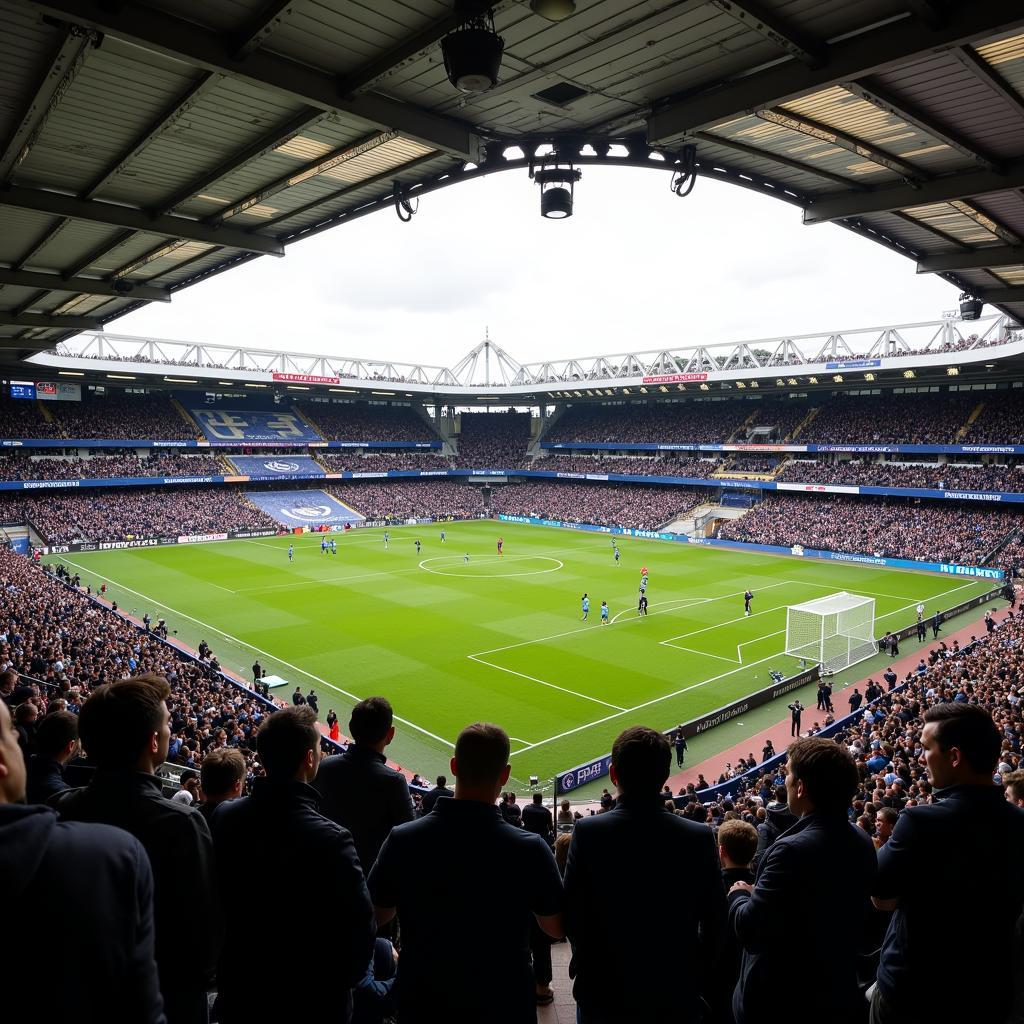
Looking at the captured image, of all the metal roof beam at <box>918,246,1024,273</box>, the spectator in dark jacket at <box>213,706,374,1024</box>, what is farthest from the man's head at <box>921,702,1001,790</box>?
the metal roof beam at <box>918,246,1024,273</box>

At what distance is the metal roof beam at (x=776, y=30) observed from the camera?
713 centimetres

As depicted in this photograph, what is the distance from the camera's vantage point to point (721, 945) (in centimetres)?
338

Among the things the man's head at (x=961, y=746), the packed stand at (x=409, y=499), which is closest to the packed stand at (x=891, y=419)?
the packed stand at (x=409, y=499)

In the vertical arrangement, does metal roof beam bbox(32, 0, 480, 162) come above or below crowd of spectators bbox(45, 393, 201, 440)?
above

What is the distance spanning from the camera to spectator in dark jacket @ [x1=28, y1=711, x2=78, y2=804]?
4613 millimetres

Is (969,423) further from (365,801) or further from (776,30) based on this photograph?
(365,801)

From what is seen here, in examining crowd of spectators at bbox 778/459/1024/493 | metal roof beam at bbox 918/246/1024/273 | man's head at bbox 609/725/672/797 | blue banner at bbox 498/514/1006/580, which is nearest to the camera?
man's head at bbox 609/725/672/797

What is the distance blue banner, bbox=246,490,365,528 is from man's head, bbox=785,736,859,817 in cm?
6352

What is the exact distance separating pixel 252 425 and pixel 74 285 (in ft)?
187

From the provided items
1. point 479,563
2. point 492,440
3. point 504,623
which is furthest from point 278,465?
point 504,623

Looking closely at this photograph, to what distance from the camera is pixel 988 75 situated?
8633 millimetres

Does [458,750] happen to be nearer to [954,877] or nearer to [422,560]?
[954,877]

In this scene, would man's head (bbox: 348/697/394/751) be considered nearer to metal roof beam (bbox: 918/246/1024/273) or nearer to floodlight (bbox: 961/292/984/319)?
metal roof beam (bbox: 918/246/1024/273)

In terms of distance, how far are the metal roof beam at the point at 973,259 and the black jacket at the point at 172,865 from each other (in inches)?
720
